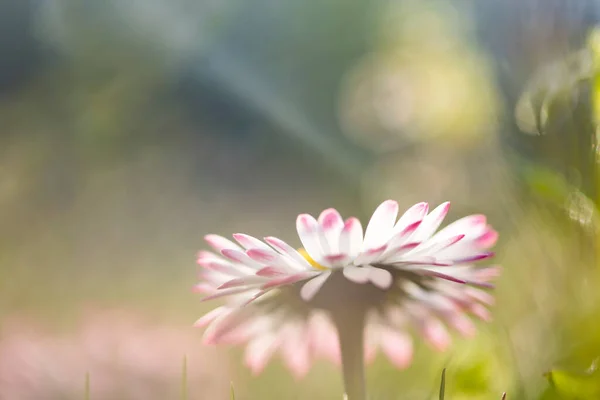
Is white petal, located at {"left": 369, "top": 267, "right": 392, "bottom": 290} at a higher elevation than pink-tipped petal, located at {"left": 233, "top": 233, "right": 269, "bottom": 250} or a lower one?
lower

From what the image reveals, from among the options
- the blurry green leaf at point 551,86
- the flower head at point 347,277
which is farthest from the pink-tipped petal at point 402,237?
the blurry green leaf at point 551,86

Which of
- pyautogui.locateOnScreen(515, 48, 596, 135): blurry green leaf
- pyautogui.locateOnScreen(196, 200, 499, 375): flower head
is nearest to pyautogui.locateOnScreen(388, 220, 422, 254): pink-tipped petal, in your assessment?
pyautogui.locateOnScreen(196, 200, 499, 375): flower head

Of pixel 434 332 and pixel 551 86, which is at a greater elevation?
pixel 551 86

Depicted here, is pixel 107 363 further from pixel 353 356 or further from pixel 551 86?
pixel 551 86

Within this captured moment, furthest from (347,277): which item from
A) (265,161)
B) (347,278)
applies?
(265,161)

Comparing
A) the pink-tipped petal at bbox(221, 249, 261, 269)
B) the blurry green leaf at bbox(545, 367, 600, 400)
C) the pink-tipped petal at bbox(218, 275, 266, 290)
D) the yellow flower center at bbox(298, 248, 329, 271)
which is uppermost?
the pink-tipped petal at bbox(221, 249, 261, 269)

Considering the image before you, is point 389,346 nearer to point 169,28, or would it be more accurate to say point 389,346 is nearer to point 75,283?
point 75,283

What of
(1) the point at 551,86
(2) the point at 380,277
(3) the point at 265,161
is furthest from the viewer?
(3) the point at 265,161

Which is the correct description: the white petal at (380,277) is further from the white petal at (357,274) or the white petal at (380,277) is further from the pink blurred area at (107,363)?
the pink blurred area at (107,363)

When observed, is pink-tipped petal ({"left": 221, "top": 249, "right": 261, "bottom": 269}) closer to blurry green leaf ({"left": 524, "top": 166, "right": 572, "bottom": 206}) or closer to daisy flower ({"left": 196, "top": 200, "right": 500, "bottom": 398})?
daisy flower ({"left": 196, "top": 200, "right": 500, "bottom": 398})
